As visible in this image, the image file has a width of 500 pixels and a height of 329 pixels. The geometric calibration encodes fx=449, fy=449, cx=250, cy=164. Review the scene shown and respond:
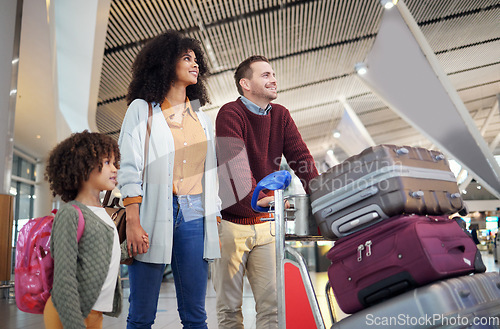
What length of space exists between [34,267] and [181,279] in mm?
528

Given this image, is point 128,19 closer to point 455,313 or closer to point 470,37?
point 455,313

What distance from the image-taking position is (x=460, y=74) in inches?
531

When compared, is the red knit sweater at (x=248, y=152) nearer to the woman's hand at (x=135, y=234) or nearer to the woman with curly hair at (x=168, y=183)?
the woman with curly hair at (x=168, y=183)

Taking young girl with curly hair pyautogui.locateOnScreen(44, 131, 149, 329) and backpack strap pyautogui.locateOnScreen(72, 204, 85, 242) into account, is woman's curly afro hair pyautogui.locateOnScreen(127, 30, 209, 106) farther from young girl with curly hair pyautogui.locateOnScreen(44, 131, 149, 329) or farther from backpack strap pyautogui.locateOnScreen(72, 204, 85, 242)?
backpack strap pyautogui.locateOnScreen(72, 204, 85, 242)

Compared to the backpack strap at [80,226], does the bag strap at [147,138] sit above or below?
above

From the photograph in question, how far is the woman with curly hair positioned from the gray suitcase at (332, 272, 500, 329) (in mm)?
641

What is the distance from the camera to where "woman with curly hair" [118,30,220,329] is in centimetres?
169

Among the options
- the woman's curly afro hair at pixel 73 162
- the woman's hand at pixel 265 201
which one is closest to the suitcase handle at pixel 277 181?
the woman's hand at pixel 265 201

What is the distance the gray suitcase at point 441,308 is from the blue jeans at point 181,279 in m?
0.59

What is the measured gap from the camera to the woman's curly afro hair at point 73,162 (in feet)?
5.44

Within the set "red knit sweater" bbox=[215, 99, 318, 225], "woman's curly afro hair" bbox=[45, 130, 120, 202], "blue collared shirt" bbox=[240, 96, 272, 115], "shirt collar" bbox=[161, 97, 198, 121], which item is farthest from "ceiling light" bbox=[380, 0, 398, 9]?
"woman's curly afro hair" bbox=[45, 130, 120, 202]

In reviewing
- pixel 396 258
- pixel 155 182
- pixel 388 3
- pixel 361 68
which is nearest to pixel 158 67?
pixel 155 182

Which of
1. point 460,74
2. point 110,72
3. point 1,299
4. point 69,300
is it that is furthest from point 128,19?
point 460,74

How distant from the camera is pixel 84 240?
1.54 metres
